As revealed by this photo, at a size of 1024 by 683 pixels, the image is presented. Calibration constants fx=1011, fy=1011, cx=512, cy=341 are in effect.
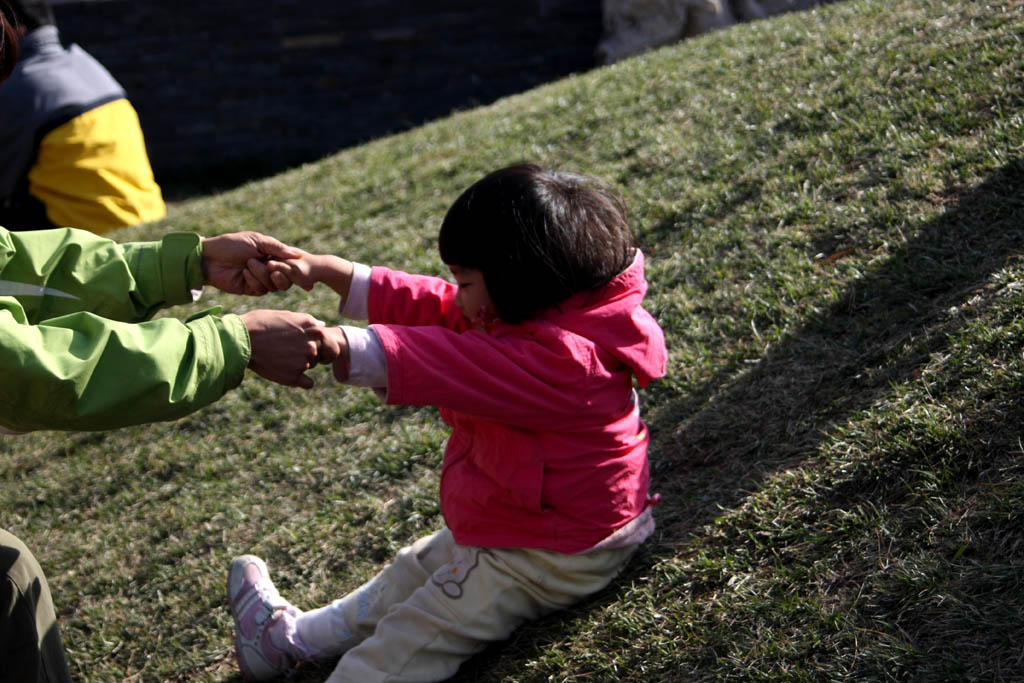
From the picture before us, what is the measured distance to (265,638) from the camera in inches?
116

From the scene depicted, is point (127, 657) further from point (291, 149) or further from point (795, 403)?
point (291, 149)

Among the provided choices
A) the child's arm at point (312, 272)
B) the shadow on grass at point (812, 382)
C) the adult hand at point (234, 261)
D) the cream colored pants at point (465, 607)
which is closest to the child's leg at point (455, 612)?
the cream colored pants at point (465, 607)

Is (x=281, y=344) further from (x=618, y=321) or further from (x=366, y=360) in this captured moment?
(x=618, y=321)

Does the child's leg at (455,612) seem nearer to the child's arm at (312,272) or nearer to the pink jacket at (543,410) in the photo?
Answer: the pink jacket at (543,410)

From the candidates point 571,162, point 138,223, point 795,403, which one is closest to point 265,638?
point 795,403

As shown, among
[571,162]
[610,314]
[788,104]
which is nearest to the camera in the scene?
[610,314]

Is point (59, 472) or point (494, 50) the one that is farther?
point (494, 50)

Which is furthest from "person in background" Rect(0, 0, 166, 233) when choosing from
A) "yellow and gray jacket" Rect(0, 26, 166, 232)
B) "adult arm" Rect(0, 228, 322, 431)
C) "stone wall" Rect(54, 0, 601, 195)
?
"adult arm" Rect(0, 228, 322, 431)

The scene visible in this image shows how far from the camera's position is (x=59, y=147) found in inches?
234

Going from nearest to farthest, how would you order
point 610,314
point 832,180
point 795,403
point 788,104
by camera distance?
point 610,314 → point 795,403 → point 832,180 → point 788,104

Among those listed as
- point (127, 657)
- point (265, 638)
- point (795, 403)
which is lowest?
point (127, 657)

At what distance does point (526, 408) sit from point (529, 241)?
1.39 feet

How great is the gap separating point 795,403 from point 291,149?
7.82 metres

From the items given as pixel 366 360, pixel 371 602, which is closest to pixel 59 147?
pixel 371 602
